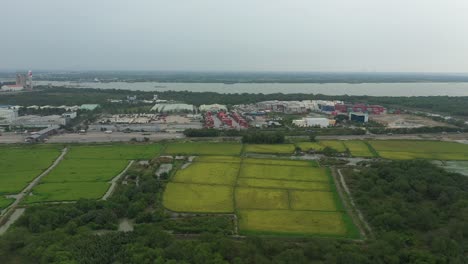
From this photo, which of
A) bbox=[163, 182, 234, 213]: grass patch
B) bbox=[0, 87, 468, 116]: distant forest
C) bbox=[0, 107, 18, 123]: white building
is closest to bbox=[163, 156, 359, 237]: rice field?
bbox=[163, 182, 234, 213]: grass patch

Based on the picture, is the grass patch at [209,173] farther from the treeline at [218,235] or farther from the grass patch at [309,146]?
the grass patch at [309,146]

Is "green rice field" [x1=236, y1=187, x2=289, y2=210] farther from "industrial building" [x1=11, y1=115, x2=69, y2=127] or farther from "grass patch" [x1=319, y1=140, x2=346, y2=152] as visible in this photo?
"industrial building" [x1=11, y1=115, x2=69, y2=127]

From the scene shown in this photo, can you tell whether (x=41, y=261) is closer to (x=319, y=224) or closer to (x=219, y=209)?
(x=219, y=209)

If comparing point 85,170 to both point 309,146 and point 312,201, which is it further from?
point 309,146

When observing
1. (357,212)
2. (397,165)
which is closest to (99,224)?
(357,212)

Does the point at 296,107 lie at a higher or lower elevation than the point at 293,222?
higher

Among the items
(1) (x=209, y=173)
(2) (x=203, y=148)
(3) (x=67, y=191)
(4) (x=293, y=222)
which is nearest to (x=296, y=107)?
(2) (x=203, y=148)
